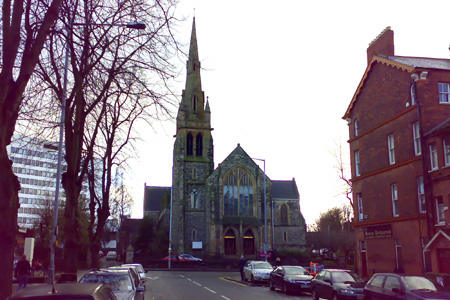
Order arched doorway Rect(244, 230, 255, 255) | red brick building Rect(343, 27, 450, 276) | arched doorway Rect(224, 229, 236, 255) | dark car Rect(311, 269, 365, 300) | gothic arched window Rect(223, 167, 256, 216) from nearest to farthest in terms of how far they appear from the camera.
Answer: dark car Rect(311, 269, 365, 300) < red brick building Rect(343, 27, 450, 276) < arched doorway Rect(224, 229, 236, 255) < arched doorway Rect(244, 230, 255, 255) < gothic arched window Rect(223, 167, 256, 216)

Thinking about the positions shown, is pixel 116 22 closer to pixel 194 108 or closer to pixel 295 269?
pixel 295 269

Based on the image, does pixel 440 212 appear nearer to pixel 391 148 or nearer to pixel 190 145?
pixel 391 148

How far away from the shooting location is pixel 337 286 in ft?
55.3

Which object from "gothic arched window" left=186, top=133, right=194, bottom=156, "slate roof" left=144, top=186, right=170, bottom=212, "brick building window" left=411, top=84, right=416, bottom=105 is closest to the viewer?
"brick building window" left=411, top=84, right=416, bottom=105

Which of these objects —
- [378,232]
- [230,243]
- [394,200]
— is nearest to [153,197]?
[230,243]

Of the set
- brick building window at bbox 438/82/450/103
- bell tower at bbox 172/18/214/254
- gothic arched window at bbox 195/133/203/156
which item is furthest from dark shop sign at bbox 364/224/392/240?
gothic arched window at bbox 195/133/203/156

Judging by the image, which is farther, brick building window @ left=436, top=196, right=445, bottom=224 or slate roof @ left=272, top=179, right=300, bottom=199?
slate roof @ left=272, top=179, right=300, bottom=199

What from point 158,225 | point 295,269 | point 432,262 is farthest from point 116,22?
point 158,225

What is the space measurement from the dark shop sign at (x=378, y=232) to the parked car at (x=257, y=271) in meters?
6.96

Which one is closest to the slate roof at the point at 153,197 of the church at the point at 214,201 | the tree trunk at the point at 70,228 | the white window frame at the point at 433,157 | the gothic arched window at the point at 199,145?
the gothic arched window at the point at 199,145

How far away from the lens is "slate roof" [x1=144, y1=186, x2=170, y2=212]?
86562 millimetres

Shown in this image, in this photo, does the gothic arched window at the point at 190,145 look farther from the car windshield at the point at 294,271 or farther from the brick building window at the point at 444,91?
the brick building window at the point at 444,91

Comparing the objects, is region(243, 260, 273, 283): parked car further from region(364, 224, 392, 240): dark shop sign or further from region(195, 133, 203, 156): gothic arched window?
region(195, 133, 203, 156): gothic arched window

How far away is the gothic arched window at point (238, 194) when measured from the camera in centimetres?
6412
